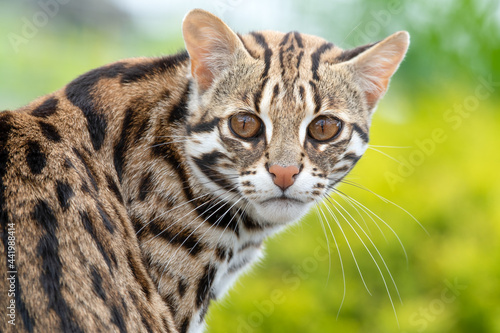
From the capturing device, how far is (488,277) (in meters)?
4.47

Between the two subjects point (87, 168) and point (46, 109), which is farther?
point (46, 109)

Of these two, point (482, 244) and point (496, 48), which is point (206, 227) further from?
point (496, 48)

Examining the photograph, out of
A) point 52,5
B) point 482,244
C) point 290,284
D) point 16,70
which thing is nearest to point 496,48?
point 482,244

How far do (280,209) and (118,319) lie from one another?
0.97 meters

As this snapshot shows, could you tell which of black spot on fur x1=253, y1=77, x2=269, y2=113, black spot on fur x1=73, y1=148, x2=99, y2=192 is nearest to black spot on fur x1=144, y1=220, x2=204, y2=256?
black spot on fur x1=73, y1=148, x2=99, y2=192

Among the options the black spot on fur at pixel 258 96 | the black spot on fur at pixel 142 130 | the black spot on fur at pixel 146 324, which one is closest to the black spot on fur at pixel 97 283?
the black spot on fur at pixel 146 324

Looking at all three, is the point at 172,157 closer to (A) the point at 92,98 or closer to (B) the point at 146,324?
(A) the point at 92,98

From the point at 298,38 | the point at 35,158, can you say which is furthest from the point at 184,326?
the point at 298,38

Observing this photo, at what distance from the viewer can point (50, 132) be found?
Result: 2678mm

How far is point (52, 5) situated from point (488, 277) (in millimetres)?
4850

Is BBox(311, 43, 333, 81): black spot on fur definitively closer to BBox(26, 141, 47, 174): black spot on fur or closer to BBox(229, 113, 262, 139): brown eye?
BBox(229, 113, 262, 139): brown eye

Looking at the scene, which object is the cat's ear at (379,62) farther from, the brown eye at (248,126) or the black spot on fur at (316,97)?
the brown eye at (248,126)

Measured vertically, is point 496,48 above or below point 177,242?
below

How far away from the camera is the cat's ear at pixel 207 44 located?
2.90m
